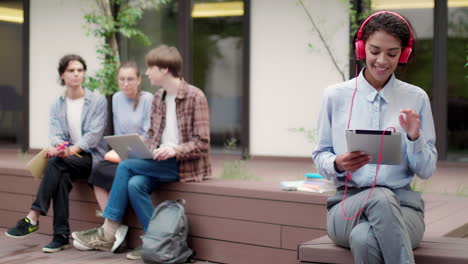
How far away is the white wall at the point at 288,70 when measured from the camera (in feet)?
28.8

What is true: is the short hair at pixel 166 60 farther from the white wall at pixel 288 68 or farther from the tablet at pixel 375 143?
the white wall at pixel 288 68

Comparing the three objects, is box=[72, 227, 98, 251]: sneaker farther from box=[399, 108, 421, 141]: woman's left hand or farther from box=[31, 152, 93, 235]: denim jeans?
box=[399, 108, 421, 141]: woman's left hand

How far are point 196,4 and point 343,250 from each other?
715 cm

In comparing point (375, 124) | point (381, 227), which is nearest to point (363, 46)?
point (375, 124)

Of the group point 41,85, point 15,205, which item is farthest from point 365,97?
point 41,85

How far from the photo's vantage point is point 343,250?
119 inches

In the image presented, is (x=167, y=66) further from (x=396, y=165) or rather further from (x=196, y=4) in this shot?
(x=196, y=4)

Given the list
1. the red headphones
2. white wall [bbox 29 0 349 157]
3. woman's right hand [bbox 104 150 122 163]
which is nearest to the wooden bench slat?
the red headphones

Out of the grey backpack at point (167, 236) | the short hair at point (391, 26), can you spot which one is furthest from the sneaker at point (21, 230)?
the short hair at point (391, 26)

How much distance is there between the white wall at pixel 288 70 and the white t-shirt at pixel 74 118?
11.7 feet

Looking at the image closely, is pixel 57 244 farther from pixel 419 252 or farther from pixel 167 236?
pixel 419 252

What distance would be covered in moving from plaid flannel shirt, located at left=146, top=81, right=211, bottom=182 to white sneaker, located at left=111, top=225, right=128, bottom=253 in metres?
0.67

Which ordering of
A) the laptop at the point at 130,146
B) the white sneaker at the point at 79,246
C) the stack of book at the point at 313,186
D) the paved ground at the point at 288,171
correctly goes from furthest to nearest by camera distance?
the paved ground at the point at 288,171 → the white sneaker at the point at 79,246 → the laptop at the point at 130,146 → the stack of book at the point at 313,186

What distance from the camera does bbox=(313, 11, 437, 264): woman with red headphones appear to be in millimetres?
2797
